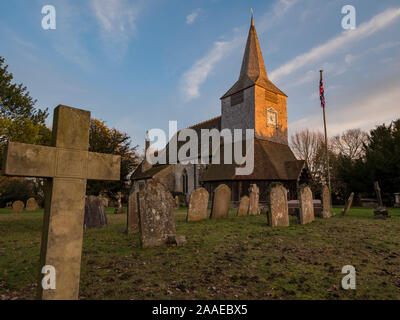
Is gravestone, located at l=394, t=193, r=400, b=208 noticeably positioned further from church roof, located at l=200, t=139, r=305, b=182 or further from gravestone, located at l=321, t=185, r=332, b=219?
gravestone, located at l=321, t=185, r=332, b=219

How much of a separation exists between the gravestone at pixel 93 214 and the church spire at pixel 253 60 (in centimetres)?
2250

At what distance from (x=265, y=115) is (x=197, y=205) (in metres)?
17.9

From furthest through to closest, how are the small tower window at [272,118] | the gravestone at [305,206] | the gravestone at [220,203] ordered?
1. the small tower window at [272,118]
2. the gravestone at [220,203]
3. the gravestone at [305,206]

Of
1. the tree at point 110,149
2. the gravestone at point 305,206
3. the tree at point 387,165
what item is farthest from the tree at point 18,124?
the tree at point 387,165

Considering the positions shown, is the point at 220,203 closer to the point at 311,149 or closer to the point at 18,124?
the point at 18,124

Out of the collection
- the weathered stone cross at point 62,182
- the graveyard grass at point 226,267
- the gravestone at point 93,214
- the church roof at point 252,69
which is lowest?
the graveyard grass at point 226,267

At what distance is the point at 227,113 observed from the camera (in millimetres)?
26984

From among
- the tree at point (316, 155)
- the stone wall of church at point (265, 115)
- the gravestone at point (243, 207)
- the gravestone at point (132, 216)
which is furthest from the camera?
the tree at point (316, 155)

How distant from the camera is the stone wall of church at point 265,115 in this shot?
2417 centimetres

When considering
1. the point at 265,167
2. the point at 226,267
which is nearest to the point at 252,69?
the point at 265,167

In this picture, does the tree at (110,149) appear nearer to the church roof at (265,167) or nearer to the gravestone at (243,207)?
the church roof at (265,167)

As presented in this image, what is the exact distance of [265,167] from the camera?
834 inches
